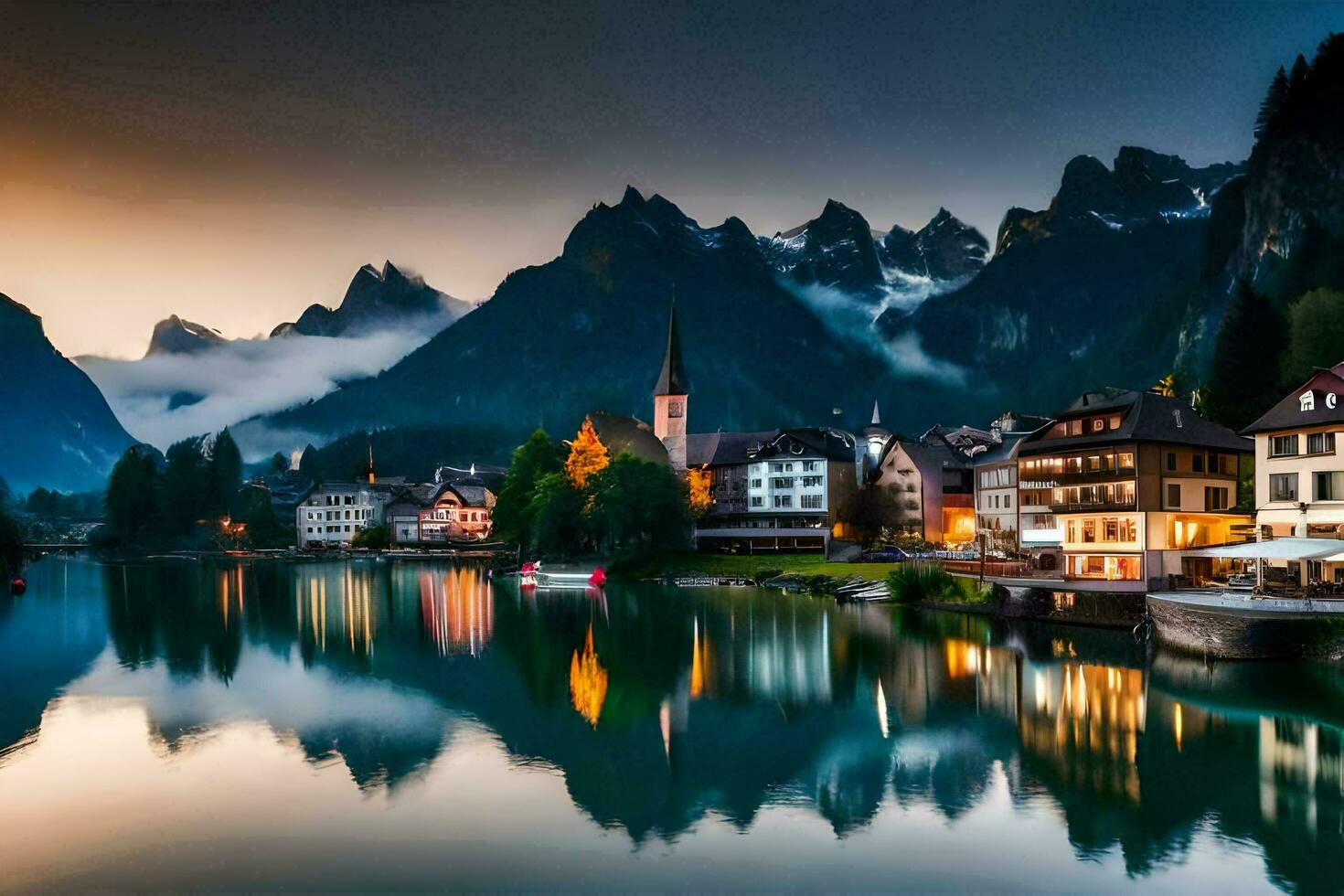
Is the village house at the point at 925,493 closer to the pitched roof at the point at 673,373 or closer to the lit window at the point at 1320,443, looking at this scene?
the pitched roof at the point at 673,373

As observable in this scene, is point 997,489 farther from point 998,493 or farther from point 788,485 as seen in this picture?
point 788,485

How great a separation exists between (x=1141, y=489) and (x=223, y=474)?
15351cm

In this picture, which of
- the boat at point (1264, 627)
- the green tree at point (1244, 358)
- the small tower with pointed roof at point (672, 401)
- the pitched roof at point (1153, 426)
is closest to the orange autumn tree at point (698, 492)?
the small tower with pointed roof at point (672, 401)

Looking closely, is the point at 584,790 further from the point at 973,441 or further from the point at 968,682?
the point at 973,441

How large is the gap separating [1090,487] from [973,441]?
5896cm

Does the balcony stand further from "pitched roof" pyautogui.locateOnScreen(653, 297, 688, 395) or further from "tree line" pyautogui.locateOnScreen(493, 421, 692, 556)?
"pitched roof" pyautogui.locateOnScreen(653, 297, 688, 395)

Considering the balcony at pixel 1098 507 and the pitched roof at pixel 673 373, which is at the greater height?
the pitched roof at pixel 673 373

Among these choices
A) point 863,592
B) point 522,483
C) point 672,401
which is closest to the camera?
point 863,592

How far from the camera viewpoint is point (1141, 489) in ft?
182

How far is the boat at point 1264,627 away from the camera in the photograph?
129 ft

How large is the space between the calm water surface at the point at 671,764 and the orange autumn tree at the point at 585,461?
153 ft

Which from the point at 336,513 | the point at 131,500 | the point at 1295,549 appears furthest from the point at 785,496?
the point at 131,500

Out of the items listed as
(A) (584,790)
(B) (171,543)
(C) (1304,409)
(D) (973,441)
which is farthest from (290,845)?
(B) (171,543)

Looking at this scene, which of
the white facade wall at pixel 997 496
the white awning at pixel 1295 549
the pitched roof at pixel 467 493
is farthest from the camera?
the pitched roof at pixel 467 493
